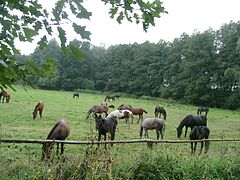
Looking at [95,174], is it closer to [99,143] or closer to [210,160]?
[99,143]

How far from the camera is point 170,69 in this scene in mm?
63375

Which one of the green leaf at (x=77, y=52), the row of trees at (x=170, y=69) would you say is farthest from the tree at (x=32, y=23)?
the row of trees at (x=170, y=69)

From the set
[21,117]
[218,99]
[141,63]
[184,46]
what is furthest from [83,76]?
[21,117]

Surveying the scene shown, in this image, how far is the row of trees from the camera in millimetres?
52688

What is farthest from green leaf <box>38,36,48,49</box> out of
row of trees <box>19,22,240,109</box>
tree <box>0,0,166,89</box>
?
row of trees <box>19,22,240,109</box>

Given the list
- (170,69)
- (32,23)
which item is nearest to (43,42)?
(32,23)

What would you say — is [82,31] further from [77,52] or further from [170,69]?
[170,69]

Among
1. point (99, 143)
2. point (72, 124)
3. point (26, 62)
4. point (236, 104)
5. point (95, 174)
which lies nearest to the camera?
point (26, 62)

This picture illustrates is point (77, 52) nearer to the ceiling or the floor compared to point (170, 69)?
nearer to the floor

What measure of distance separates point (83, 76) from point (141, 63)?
1343 cm

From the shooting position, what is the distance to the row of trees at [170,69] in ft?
173

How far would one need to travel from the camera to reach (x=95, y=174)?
571 centimetres

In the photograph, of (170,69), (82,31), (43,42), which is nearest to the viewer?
(82,31)

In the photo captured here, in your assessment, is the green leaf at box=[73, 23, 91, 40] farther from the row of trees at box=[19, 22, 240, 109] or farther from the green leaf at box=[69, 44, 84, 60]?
the row of trees at box=[19, 22, 240, 109]
